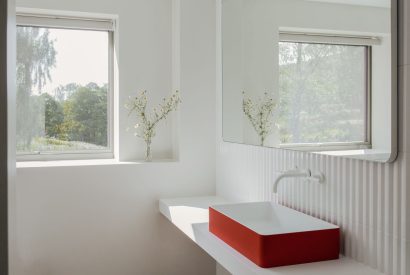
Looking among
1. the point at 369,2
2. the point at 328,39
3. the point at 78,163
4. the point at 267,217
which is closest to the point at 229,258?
the point at 267,217

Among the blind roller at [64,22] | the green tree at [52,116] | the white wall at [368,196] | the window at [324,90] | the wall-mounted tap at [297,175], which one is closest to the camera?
the white wall at [368,196]

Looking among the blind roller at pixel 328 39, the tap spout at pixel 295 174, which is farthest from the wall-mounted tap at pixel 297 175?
the blind roller at pixel 328 39

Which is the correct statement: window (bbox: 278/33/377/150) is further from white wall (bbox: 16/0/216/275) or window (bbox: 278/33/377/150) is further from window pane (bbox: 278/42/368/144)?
white wall (bbox: 16/0/216/275)

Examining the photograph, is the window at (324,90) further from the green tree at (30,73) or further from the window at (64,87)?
the green tree at (30,73)

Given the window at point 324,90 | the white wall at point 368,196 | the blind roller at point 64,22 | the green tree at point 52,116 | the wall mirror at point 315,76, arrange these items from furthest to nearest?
the green tree at point 52,116
the blind roller at point 64,22
the window at point 324,90
the wall mirror at point 315,76
the white wall at point 368,196

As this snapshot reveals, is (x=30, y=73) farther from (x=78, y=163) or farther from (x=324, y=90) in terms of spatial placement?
(x=324, y=90)

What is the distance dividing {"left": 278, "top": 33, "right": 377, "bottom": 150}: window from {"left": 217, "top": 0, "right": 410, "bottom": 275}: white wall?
11cm

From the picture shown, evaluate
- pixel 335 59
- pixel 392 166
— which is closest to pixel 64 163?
pixel 335 59

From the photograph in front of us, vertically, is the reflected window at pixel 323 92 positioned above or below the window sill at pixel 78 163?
above

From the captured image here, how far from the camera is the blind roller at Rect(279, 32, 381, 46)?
5.78ft

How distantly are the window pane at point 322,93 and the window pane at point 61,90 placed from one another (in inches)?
70.0

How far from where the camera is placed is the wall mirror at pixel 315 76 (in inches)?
66.6

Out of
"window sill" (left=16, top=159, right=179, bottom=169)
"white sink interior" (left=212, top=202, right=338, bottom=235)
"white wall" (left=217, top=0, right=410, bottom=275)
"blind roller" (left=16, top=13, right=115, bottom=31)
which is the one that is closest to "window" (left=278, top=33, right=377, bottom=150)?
"white wall" (left=217, top=0, right=410, bottom=275)

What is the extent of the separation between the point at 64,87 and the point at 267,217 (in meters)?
2.06
